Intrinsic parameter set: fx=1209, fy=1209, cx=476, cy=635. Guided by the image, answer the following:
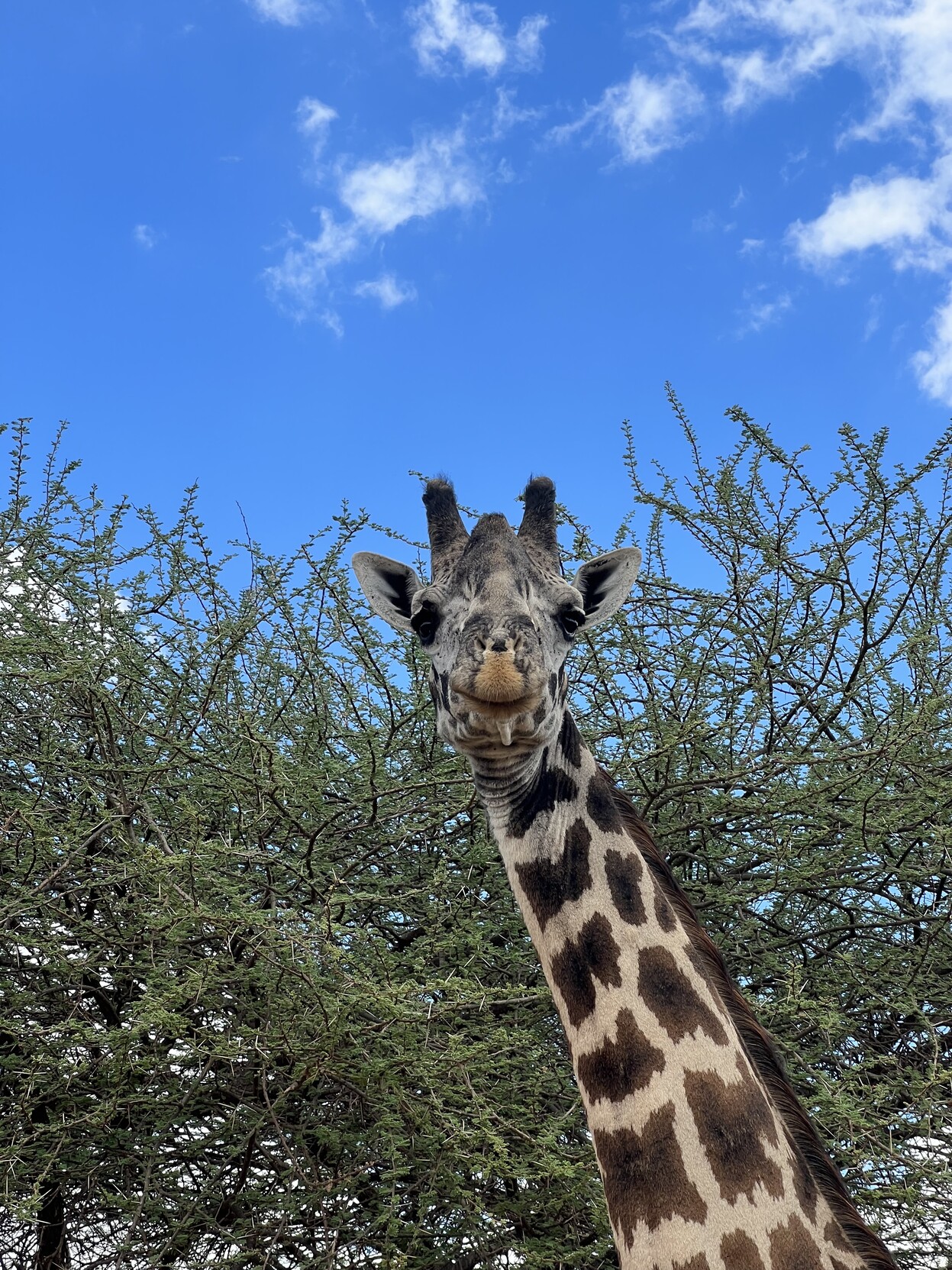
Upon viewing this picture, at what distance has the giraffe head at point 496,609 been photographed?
3131mm

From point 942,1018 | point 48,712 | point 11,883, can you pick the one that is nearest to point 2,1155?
point 11,883

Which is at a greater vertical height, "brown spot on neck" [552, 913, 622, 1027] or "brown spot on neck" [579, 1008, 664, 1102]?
"brown spot on neck" [552, 913, 622, 1027]

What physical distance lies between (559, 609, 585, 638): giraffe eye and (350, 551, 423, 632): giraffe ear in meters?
0.68

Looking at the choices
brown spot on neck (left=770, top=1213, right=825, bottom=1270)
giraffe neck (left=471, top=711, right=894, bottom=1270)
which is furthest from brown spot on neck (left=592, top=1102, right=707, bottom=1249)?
brown spot on neck (left=770, top=1213, right=825, bottom=1270)

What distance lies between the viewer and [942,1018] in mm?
6590

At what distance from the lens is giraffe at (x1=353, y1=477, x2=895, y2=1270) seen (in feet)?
9.64

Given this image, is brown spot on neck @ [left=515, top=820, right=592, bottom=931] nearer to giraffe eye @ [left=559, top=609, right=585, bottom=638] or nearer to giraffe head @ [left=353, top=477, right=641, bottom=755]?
giraffe head @ [left=353, top=477, right=641, bottom=755]

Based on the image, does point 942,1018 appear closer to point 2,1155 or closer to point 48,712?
point 2,1155

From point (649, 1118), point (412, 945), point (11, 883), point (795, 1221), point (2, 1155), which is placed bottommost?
point (795, 1221)

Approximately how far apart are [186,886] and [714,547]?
12.6 ft

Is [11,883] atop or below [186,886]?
atop

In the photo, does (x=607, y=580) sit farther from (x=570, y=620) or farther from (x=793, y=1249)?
(x=793, y=1249)

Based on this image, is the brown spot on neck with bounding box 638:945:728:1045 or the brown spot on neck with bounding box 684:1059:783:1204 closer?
the brown spot on neck with bounding box 684:1059:783:1204

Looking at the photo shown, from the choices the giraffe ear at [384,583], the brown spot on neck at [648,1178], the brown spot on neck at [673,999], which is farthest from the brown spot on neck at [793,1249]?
the giraffe ear at [384,583]
